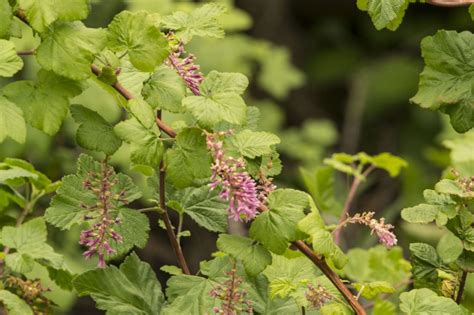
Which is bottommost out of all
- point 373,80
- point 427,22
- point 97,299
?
point 373,80

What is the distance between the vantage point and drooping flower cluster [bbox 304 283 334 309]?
1156 millimetres

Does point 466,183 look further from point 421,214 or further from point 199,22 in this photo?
point 199,22

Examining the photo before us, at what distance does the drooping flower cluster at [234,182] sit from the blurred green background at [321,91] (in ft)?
8.21

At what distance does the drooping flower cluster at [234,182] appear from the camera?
3.58 ft

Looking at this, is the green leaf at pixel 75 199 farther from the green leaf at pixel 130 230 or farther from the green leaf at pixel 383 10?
the green leaf at pixel 383 10

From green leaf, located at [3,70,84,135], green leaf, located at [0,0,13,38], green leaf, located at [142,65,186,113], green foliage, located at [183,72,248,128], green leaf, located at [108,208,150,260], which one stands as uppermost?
green leaf, located at [0,0,13,38]

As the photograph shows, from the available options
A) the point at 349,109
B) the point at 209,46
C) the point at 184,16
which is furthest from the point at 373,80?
the point at 184,16

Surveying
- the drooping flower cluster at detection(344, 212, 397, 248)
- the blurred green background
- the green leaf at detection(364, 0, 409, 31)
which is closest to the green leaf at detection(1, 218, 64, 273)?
the drooping flower cluster at detection(344, 212, 397, 248)

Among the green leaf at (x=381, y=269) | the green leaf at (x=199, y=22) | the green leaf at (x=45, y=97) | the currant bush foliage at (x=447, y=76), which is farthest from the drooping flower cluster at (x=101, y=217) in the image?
the green leaf at (x=381, y=269)

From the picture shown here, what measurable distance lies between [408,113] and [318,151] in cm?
108

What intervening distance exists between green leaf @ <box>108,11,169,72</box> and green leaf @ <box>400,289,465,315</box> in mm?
436

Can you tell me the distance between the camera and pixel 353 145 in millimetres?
5266

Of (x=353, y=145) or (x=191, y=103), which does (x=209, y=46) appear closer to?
(x=353, y=145)

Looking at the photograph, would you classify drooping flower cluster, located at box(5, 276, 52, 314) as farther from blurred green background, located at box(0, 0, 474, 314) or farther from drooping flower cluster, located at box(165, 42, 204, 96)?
blurred green background, located at box(0, 0, 474, 314)
